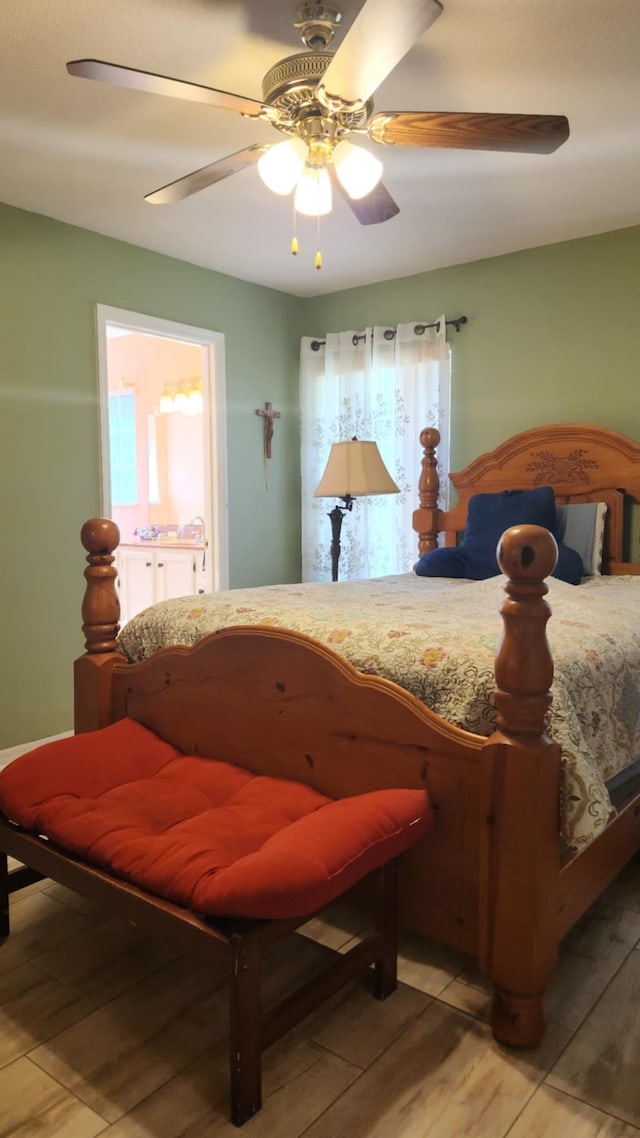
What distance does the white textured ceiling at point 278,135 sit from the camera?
194 centimetres

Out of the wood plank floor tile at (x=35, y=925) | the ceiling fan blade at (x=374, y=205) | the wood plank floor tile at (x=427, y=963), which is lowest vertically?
the wood plank floor tile at (x=427, y=963)

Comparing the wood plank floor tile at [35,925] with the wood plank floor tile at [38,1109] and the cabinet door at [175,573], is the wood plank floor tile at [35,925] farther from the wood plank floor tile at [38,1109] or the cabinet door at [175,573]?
the cabinet door at [175,573]

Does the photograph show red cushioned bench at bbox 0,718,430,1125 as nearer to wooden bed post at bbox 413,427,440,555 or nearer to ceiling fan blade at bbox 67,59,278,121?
ceiling fan blade at bbox 67,59,278,121

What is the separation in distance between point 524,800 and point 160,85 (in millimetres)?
1789

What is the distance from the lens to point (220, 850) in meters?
1.45

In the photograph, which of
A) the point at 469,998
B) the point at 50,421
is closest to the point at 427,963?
the point at 469,998

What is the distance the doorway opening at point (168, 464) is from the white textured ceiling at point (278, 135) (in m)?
0.92

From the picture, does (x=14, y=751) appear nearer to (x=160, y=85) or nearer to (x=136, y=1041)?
(x=136, y=1041)

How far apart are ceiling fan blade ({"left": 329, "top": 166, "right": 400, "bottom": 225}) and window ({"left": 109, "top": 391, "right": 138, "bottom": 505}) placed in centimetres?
363

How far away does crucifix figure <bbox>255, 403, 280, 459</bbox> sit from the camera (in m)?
4.41

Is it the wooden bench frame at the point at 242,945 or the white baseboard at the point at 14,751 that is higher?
the wooden bench frame at the point at 242,945

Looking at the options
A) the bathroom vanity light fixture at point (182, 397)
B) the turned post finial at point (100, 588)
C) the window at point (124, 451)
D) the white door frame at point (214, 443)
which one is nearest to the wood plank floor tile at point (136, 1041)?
the turned post finial at point (100, 588)

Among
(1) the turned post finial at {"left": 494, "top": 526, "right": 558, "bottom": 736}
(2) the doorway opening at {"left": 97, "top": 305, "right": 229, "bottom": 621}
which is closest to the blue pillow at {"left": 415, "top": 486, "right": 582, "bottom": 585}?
(2) the doorway opening at {"left": 97, "top": 305, "right": 229, "bottom": 621}

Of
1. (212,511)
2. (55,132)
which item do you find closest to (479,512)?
(212,511)
